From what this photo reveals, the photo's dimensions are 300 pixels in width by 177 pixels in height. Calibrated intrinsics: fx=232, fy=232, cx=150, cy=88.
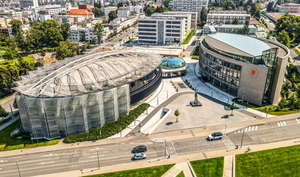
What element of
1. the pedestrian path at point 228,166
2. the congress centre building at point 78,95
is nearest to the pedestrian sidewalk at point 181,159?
the pedestrian path at point 228,166

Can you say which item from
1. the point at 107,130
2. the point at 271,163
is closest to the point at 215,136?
the point at 271,163

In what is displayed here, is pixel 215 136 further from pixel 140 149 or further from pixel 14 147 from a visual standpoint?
pixel 14 147

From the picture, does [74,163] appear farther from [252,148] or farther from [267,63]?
[267,63]

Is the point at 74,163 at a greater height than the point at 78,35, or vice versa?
the point at 78,35

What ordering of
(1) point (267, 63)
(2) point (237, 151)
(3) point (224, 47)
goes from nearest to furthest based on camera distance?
(2) point (237, 151)
(1) point (267, 63)
(3) point (224, 47)

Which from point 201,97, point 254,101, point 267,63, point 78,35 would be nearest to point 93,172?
point 201,97

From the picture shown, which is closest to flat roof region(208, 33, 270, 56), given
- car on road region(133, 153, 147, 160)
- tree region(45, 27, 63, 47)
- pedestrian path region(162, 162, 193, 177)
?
pedestrian path region(162, 162, 193, 177)

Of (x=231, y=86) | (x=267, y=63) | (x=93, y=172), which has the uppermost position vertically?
(x=267, y=63)
